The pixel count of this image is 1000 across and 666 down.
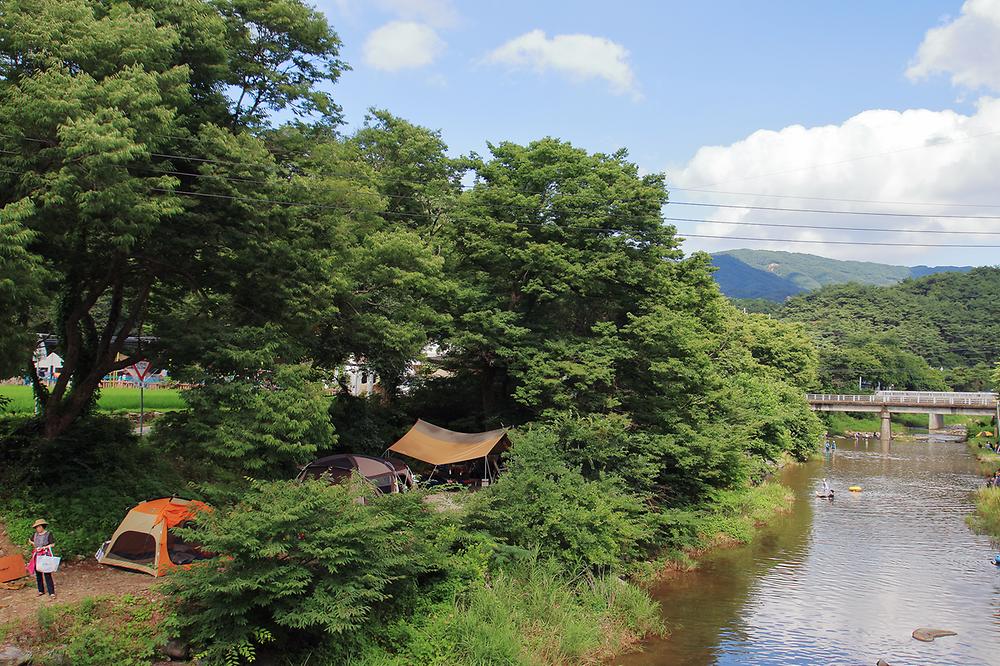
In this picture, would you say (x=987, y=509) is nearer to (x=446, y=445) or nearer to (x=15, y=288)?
(x=446, y=445)

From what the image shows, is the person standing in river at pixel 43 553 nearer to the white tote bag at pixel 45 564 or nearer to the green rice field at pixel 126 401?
the white tote bag at pixel 45 564

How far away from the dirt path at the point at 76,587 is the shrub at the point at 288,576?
1.76m

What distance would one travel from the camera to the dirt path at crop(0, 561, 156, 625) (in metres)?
11.8

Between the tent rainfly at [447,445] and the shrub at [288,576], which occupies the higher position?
the tent rainfly at [447,445]

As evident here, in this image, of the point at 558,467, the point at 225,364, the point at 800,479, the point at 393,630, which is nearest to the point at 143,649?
the point at 393,630

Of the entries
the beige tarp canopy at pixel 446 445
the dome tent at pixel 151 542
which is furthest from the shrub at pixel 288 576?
the beige tarp canopy at pixel 446 445

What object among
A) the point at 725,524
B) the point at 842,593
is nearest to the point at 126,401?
the point at 725,524

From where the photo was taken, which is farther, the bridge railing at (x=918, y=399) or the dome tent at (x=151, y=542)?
the bridge railing at (x=918, y=399)

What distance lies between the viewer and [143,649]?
37.4ft

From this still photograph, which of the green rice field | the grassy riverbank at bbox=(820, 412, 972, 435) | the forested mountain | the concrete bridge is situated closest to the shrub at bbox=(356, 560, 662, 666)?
the green rice field

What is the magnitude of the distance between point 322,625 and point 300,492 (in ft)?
7.54

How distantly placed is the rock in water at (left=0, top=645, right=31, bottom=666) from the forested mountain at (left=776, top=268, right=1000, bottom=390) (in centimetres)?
8649

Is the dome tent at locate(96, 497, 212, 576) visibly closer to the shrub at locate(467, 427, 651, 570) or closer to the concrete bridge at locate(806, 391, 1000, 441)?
the shrub at locate(467, 427, 651, 570)

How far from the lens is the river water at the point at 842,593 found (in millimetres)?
16359
